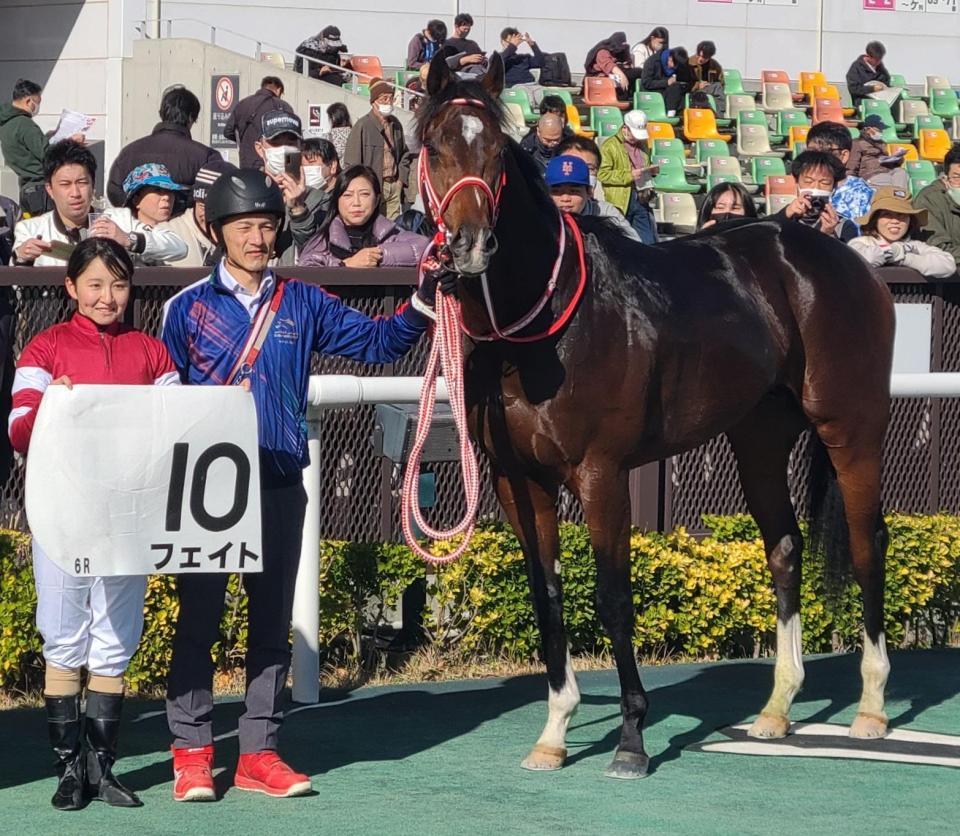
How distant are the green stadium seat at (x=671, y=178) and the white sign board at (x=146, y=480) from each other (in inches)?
544

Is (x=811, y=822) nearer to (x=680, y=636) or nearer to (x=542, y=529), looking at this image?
(x=542, y=529)

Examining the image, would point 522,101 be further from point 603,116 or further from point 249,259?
point 249,259

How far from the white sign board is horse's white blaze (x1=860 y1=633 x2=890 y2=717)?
2.28 meters

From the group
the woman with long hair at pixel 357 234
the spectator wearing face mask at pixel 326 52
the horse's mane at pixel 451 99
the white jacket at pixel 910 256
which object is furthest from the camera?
the spectator wearing face mask at pixel 326 52

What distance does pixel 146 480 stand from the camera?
4.22m

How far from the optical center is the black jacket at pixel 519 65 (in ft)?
64.7

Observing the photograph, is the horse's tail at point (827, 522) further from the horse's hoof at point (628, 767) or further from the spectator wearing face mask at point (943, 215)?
the spectator wearing face mask at point (943, 215)

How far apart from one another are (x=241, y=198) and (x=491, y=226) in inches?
26.8

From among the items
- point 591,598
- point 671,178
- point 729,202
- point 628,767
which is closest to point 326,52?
point 671,178

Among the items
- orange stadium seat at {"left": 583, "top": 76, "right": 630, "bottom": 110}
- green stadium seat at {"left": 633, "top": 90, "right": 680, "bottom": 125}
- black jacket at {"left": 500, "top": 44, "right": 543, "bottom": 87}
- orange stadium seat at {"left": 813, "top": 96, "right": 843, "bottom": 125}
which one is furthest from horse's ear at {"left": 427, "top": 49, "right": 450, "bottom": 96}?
orange stadium seat at {"left": 813, "top": 96, "right": 843, "bottom": 125}

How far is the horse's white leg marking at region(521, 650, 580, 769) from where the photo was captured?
16.0ft

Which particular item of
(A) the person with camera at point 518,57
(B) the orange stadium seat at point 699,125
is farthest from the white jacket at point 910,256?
(B) the orange stadium seat at point 699,125

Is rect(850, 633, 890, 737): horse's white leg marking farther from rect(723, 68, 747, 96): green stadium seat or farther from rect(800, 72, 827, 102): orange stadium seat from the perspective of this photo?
rect(800, 72, 827, 102): orange stadium seat

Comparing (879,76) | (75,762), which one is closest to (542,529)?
(75,762)
